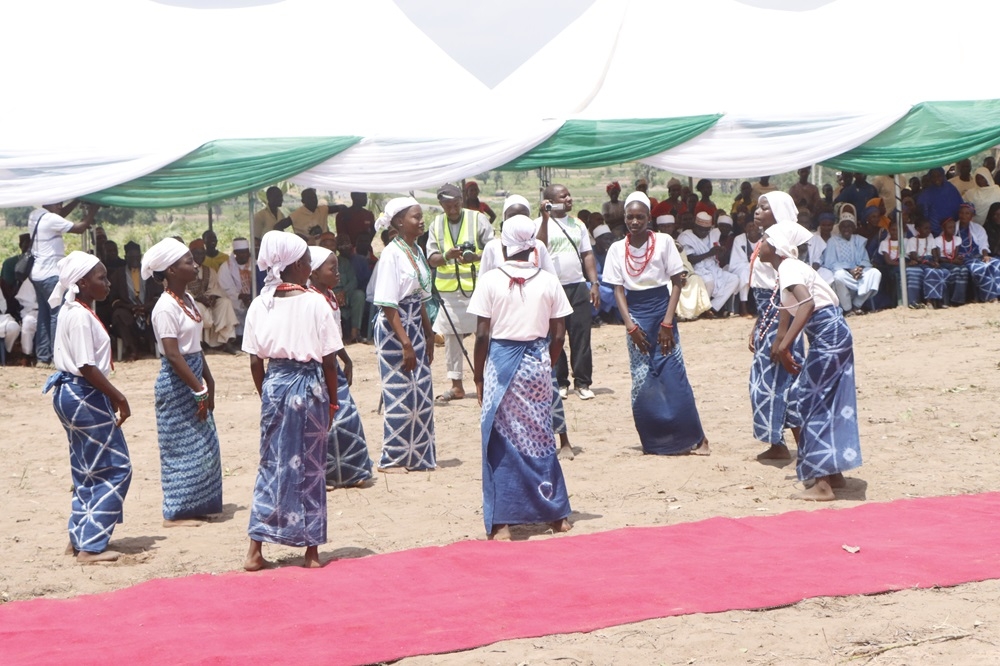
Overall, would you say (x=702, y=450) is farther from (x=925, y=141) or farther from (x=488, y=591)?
(x=925, y=141)

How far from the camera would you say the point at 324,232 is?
15320 millimetres

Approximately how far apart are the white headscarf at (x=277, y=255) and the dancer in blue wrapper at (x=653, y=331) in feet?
9.35

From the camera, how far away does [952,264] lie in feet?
51.5

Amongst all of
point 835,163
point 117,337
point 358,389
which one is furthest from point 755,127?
point 117,337

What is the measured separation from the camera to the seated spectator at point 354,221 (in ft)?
52.3

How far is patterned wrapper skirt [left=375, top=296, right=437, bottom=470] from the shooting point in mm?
8203

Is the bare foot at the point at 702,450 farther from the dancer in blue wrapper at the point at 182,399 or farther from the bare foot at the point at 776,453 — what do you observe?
the dancer in blue wrapper at the point at 182,399

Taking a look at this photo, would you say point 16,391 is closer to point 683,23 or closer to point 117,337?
point 117,337

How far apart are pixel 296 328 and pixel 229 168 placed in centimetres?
898

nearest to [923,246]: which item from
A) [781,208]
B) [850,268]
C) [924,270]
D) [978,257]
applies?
[924,270]

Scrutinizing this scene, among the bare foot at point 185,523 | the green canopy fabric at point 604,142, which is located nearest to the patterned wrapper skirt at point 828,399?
the bare foot at point 185,523

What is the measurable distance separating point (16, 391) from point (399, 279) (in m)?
5.93

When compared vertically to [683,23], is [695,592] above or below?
below

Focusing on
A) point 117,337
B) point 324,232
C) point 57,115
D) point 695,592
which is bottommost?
point 695,592
